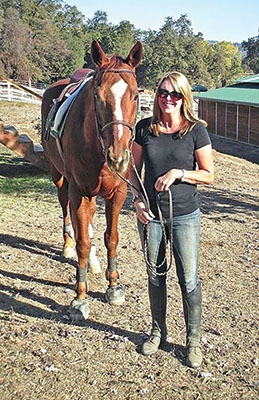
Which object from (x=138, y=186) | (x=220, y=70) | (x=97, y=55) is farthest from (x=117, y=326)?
(x=220, y=70)

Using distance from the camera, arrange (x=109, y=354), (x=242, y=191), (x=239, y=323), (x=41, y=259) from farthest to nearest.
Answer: (x=242, y=191), (x=41, y=259), (x=239, y=323), (x=109, y=354)

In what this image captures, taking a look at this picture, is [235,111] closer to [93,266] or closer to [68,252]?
[68,252]

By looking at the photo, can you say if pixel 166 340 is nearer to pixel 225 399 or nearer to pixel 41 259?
pixel 225 399

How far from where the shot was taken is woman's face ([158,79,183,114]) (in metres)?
3.10

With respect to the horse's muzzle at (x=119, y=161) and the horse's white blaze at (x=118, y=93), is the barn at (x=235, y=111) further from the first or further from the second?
the horse's muzzle at (x=119, y=161)

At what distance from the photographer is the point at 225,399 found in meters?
3.15

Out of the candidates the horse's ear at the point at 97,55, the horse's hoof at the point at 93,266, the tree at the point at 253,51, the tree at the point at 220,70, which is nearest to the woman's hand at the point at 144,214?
the horse's ear at the point at 97,55

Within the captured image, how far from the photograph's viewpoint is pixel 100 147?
153 inches

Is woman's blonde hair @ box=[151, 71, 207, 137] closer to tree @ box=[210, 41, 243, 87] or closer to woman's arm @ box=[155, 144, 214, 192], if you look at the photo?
woman's arm @ box=[155, 144, 214, 192]

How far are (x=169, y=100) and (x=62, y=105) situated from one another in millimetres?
2118

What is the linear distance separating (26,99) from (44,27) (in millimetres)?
29182

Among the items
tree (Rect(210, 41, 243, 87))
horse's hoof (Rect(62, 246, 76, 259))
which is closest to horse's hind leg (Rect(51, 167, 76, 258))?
horse's hoof (Rect(62, 246, 76, 259))

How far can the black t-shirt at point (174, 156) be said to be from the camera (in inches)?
126

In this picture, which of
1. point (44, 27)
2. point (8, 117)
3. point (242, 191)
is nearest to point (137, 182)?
point (242, 191)
